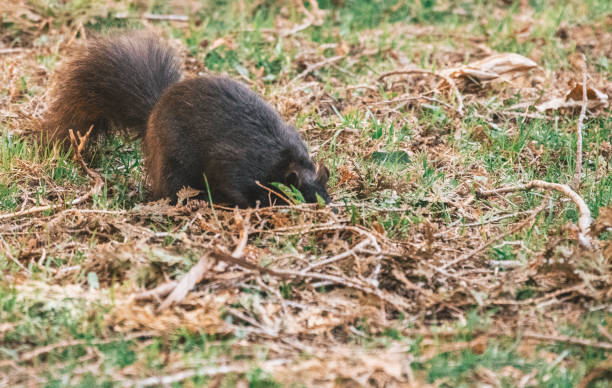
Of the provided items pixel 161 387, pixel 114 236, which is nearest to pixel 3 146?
pixel 114 236

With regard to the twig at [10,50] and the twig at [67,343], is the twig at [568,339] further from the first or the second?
the twig at [10,50]

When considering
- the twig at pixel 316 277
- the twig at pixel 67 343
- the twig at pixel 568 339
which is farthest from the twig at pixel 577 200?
the twig at pixel 67 343

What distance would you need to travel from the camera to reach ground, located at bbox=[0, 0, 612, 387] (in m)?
2.38

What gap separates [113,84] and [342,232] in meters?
1.87

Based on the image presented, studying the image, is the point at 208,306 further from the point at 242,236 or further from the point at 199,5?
the point at 199,5

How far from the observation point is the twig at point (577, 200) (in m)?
2.97

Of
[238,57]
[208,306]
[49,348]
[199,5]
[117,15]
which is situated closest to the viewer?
[49,348]

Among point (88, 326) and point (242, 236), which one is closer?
point (88, 326)

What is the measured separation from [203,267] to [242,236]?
1.15 feet

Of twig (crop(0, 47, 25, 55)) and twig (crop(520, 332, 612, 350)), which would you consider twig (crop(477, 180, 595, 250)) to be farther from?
twig (crop(0, 47, 25, 55))

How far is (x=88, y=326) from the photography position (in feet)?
8.16

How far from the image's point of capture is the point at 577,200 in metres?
3.30

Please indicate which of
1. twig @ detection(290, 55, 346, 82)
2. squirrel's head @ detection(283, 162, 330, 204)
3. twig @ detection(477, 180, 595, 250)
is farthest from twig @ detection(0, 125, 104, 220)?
twig @ detection(477, 180, 595, 250)

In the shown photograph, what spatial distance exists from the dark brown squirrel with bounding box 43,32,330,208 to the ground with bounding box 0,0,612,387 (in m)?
0.23
